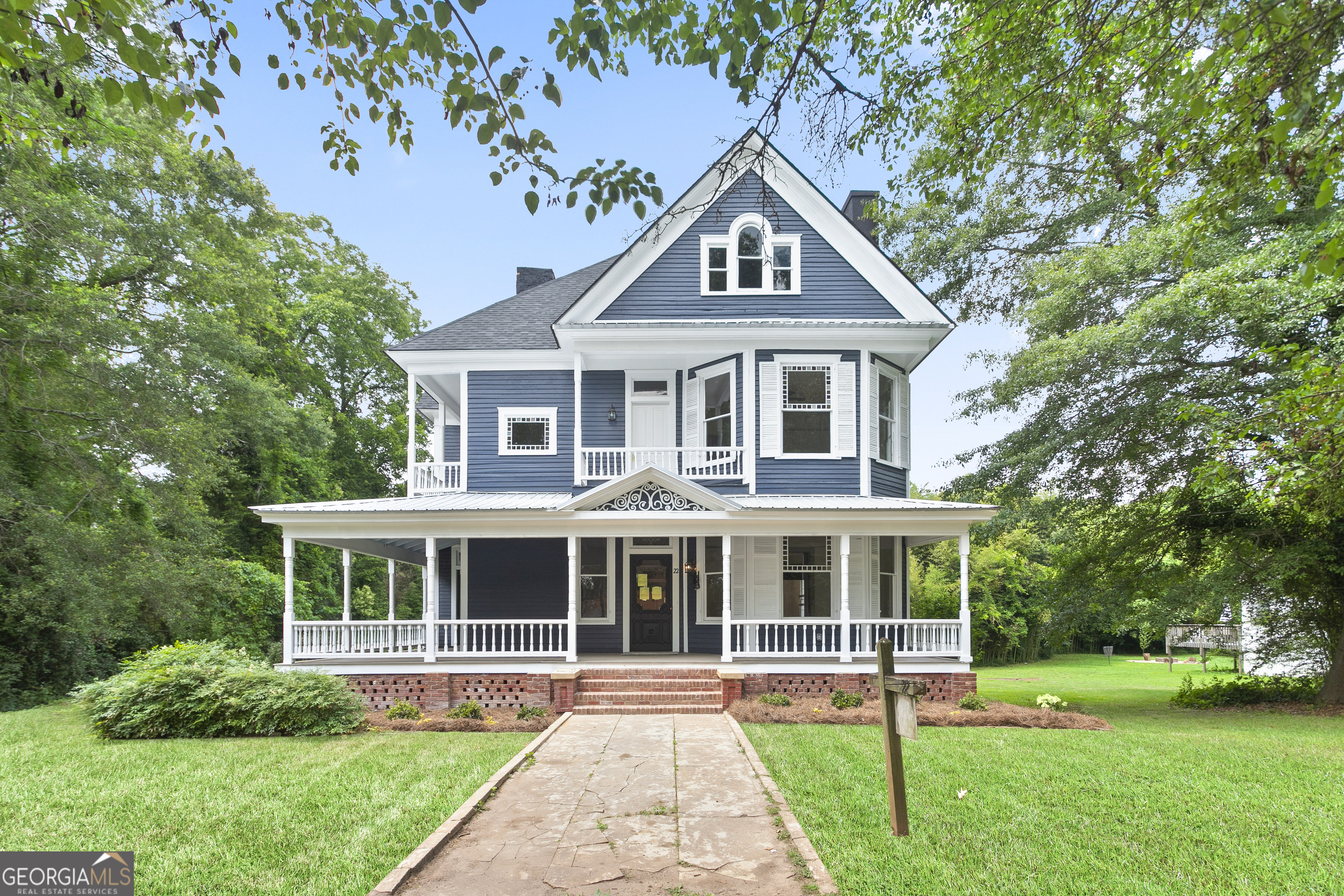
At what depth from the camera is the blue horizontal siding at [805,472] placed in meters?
15.4

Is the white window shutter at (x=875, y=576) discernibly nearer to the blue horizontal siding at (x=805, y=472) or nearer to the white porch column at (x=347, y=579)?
the blue horizontal siding at (x=805, y=472)

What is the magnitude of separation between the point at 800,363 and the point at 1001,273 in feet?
27.6

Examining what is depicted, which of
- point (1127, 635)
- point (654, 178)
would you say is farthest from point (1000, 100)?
point (1127, 635)

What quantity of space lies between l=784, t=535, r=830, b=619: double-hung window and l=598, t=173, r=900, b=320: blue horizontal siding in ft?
14.2

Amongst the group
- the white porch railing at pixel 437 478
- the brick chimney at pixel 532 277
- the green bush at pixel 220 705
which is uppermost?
the brick chimney at pixel 532 277

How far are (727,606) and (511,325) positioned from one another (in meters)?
7.70

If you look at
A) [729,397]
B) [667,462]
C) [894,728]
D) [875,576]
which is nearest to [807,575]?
[875,576]

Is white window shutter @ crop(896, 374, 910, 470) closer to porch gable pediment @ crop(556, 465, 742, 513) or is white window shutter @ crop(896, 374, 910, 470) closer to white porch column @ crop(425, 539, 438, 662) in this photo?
porch gable pediment @ crop(556, 465, 742, 513)

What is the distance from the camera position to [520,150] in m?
5.44

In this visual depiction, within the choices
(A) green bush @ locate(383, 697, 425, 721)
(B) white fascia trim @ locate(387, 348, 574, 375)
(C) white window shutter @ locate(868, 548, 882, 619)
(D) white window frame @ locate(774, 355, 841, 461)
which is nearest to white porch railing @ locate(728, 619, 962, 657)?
(C) white window shutter @ locate(868, 548, 882, 619)

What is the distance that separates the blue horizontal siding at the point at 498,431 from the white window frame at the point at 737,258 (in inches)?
138

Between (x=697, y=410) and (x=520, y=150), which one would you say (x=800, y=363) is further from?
(x=520, y=150)

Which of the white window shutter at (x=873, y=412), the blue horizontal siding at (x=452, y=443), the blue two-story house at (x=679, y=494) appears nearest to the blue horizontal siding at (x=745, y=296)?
the blue two-story house at (x=679, y=494)

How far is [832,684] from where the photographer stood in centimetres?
1348
